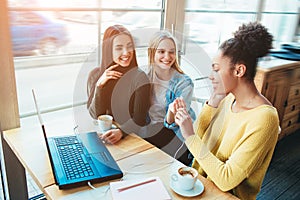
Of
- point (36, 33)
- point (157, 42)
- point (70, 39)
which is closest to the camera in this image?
point (157, 42)

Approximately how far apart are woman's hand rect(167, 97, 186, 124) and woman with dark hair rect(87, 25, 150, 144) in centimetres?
18

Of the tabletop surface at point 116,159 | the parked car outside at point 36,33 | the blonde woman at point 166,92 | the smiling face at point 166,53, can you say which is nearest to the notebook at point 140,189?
the tabletop surface at point 116,159

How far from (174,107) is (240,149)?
325 mm

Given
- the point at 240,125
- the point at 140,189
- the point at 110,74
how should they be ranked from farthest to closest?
the point at 110,74, the point at 240,125, the point at 140,189

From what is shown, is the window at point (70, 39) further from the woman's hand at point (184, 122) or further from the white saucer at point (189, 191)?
the white saucer at point (189, 191)

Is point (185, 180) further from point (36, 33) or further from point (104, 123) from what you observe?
point (36, 33)

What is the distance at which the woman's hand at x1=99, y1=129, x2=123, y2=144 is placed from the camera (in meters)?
1.31

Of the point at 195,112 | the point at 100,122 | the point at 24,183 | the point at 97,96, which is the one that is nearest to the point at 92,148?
the point at 100,122

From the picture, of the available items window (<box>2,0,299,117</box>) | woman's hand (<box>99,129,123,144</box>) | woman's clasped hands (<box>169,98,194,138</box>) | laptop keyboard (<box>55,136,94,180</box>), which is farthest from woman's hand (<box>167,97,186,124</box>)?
laptop keyboard (<box>55,136,94,180</box>)

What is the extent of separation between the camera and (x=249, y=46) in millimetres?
1073

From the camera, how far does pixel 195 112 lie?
1.28 m

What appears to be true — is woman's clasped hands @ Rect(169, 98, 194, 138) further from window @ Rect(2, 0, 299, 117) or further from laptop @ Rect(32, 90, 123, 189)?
laptop @ Rect(32, 90, 123, 189)

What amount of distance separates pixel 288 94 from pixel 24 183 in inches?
93.9

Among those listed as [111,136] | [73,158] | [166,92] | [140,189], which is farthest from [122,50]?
[140,189]
